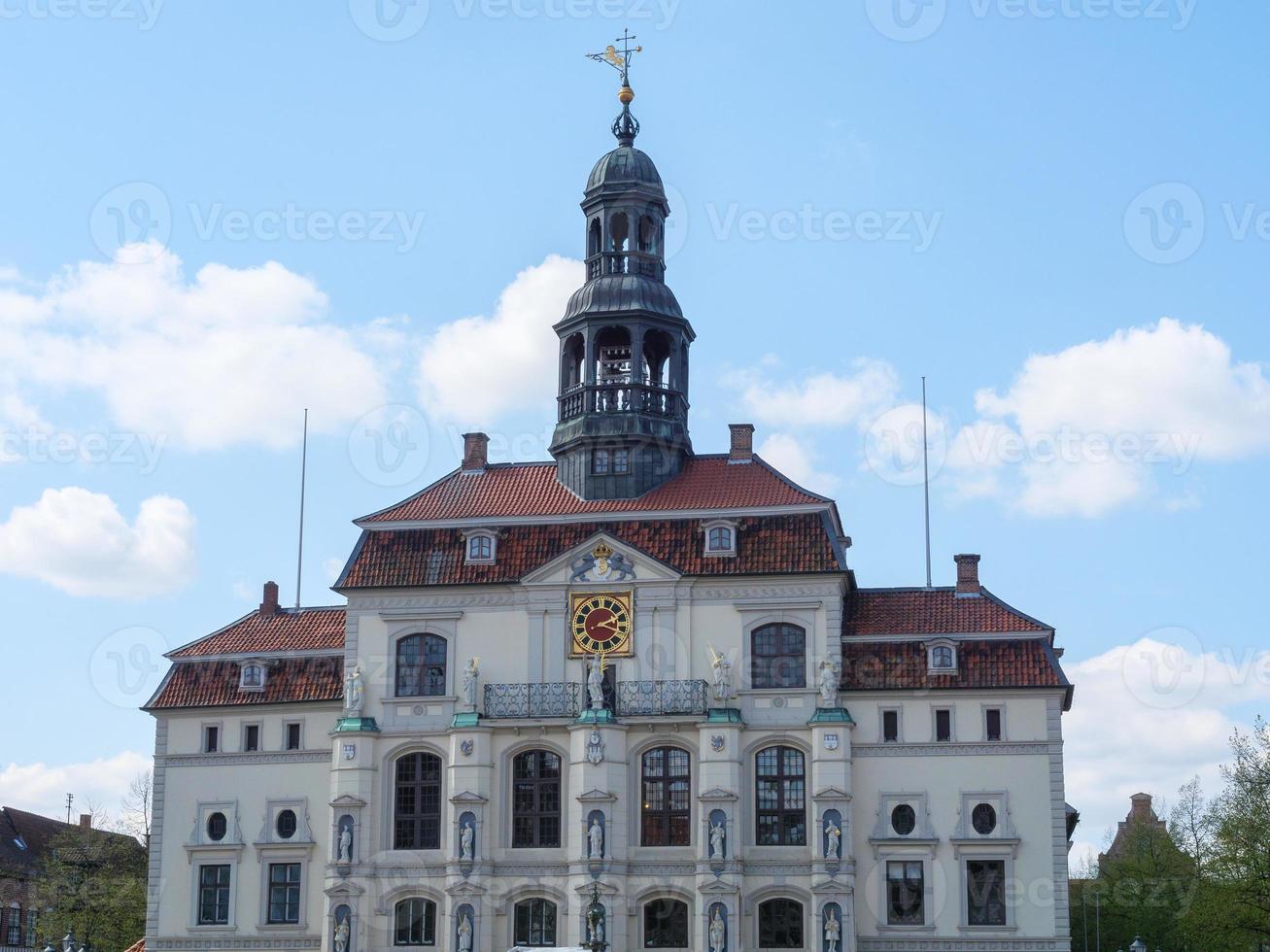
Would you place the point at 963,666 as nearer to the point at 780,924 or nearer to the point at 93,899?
the point at 780,924

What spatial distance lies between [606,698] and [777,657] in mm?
6055

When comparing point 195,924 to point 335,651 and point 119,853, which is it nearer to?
point 335,651

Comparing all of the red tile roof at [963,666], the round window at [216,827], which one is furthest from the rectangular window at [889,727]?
the round window at [216,827]

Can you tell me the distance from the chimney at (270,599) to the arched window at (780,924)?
22.8m

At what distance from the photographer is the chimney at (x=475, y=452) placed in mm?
69375

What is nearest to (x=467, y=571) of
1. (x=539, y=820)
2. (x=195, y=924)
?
(x=539, y=820)

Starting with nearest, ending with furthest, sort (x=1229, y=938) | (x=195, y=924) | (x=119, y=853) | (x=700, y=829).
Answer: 1. (x=700, y=829)
2. (x=195, y=924)
3. (x=1229, y=938)
4. (x=119, y=853)

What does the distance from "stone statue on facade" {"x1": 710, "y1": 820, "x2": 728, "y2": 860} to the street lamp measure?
156 inches

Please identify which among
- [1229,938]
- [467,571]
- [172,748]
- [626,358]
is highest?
[626,358]

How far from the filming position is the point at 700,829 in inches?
2383

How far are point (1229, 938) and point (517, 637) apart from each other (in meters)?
30.0

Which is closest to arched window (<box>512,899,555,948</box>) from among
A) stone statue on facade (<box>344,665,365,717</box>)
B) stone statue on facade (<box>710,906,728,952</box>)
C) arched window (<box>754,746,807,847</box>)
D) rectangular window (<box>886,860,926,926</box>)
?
stone statue on facade (<box>710,906,728,952</box>)

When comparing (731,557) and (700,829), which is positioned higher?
(731,557)

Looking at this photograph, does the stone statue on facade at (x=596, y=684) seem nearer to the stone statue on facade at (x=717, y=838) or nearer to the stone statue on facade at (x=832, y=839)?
the stone statue on facade at (x=717, y=838)
